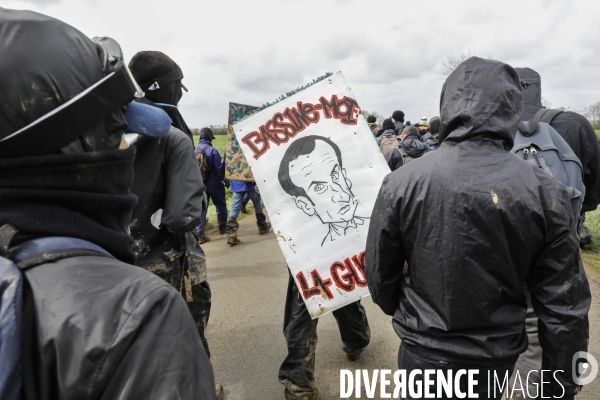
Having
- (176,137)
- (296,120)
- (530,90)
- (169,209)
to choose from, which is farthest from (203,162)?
(530,90)

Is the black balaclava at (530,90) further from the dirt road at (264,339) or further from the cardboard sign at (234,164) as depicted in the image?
the cardboard sign at (234,164)

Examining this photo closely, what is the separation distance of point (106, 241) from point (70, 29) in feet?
1.48

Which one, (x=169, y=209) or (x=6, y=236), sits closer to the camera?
(x=6, y=236)

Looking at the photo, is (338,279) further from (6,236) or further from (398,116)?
(398,116)

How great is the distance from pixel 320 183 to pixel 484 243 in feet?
4.35

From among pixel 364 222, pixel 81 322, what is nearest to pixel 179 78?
pixel 364 222

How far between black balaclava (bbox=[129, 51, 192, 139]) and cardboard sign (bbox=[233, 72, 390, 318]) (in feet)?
1.88

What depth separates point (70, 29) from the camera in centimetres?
83

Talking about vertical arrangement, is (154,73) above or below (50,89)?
above

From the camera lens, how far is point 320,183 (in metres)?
2.75

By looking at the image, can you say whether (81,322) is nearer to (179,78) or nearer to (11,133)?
(11,133)

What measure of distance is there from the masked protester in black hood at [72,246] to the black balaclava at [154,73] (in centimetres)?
207

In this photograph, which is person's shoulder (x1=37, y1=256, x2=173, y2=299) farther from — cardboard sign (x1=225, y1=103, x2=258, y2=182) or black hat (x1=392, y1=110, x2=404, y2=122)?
black hat (x1=392, y1=110, x2=404, y2=122)

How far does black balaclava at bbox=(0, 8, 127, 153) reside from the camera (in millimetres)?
704
